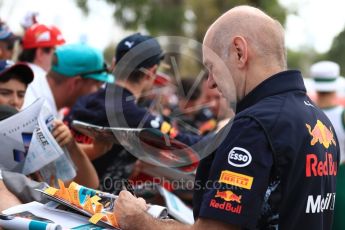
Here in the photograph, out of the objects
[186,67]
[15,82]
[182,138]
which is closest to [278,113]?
[182,138]

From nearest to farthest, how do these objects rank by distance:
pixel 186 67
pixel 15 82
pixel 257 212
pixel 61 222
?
pixel 257 212 < pixel 61 222 < pixel 15 82 < pixel 186 67

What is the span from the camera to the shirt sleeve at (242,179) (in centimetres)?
213

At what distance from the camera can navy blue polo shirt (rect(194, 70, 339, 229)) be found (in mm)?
2135

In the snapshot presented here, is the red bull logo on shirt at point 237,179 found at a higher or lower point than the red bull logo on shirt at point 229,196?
higher

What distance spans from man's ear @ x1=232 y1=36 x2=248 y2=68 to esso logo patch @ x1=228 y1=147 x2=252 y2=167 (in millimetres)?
378

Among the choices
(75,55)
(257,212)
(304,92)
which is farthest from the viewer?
(75,55)

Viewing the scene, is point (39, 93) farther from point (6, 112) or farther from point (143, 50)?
point (6, 112)

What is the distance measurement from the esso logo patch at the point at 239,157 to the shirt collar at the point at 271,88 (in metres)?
0.28

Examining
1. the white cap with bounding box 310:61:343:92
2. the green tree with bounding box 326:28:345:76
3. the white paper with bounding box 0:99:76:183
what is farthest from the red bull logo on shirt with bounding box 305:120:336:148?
the green tree with bounding box 326:28:345:76

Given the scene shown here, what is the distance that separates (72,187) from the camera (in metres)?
2.47

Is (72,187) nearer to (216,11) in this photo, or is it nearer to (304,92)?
(304,92)

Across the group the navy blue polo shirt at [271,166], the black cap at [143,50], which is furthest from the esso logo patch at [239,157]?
the black cap at [143,50]

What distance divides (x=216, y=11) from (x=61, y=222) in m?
20.1

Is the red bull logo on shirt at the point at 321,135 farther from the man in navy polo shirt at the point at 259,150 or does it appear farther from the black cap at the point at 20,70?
the black cap at the point at 20,70
